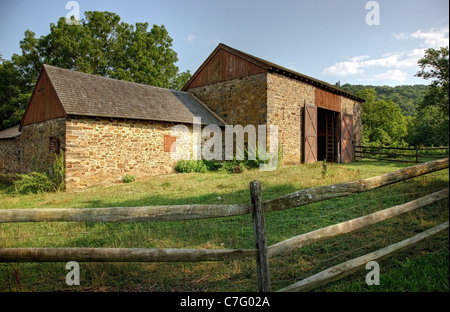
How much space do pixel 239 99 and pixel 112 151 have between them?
769 cm

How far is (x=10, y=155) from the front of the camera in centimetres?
1700

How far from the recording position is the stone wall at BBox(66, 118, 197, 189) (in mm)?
11094

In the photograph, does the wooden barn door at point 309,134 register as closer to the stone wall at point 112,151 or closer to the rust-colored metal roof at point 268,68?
the rust-colored metal roof at point 268,68

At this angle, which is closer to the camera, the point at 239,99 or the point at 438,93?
the point at 438,93

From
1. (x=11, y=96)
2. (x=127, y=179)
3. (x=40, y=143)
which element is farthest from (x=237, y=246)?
(x=11, y=96)

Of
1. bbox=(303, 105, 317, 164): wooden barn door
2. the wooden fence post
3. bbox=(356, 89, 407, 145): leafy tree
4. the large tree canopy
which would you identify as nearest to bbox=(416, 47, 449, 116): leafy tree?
the wooden fence post

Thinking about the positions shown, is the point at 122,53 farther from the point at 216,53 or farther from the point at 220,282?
the point at 220,282

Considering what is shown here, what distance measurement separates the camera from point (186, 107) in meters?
15.9

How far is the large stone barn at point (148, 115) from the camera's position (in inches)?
454

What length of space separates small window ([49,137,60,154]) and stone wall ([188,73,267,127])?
8941mm

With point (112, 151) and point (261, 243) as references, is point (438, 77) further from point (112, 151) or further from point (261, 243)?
point (112, 151)

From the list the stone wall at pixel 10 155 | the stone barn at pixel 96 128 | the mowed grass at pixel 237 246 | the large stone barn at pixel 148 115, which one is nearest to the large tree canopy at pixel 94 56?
the stone wall at pixel 10 155

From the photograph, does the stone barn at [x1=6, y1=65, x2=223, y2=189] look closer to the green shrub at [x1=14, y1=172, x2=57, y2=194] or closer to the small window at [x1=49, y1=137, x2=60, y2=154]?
the small window at [x1=49, y1=137, x2=60, y2=154]
